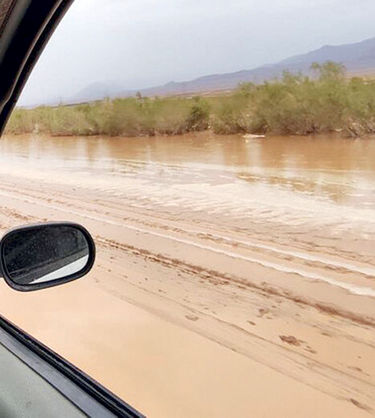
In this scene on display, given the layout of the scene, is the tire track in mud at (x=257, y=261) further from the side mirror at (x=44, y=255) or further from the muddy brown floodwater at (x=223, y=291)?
the side mirror at (x=44, y=255)

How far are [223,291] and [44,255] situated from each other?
8.18 feet

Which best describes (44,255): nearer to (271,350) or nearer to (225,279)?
(271,350)

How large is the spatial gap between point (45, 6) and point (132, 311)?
265 cm

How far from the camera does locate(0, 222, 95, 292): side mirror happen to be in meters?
1.40

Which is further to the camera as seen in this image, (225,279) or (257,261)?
(257,261)

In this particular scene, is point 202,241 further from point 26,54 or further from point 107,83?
point 26,54

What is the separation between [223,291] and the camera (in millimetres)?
3828

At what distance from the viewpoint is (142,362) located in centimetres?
279

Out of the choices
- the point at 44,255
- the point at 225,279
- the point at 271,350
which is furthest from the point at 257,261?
the point at 44,255

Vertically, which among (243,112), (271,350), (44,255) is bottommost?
(271,350)

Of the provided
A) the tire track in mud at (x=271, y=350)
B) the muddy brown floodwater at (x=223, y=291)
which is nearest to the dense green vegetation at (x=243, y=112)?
the muddy brown floodwater at (x=223, y=291)

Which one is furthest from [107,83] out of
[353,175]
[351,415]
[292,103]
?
[292,103]

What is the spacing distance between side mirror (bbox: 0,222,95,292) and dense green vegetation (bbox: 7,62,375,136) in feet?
23.4

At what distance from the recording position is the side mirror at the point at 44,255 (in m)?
1.40
